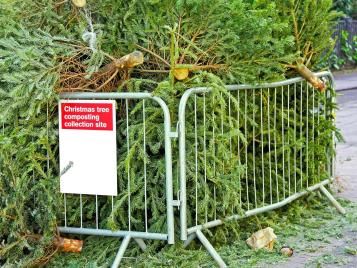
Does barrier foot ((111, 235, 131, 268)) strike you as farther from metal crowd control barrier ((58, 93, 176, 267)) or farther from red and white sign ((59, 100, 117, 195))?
red and white sign ((59, 100, 117, 195))

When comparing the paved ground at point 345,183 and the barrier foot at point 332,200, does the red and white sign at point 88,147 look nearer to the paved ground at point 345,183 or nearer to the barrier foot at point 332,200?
the paved ground at point 345,183

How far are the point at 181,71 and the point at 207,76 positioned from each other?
0.62 ft

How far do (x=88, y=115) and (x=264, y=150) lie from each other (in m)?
1.89

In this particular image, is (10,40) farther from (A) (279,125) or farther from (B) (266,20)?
(A) (279,125)

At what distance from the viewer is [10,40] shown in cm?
560

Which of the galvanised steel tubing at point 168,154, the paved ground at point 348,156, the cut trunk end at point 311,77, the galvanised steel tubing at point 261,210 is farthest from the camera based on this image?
the paved ground at point 348,156

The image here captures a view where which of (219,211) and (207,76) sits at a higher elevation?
(207,76)

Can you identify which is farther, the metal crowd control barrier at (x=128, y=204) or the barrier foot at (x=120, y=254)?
the barrier foot at (x=120, y=254)

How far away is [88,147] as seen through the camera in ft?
18.2

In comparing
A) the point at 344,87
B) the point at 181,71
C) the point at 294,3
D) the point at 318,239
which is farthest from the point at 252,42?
the point at 344,87

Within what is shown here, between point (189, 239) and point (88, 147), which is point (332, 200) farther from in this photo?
point (88, 147)

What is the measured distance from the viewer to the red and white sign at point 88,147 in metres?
5.50

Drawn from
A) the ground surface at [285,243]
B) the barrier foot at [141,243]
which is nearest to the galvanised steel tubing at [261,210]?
the ground surface at [285,243]

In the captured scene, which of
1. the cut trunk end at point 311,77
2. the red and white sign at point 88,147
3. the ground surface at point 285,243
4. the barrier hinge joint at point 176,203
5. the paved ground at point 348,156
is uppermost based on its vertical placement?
the cut trunk end at point 311,77
